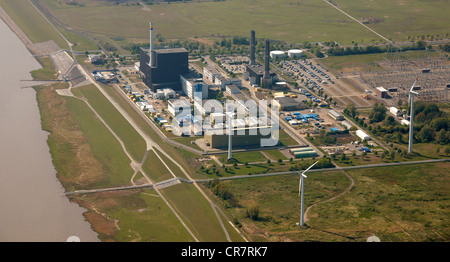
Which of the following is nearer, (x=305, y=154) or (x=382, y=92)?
(x=305, y=154)

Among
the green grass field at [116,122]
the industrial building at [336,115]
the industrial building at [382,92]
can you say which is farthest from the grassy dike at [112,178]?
the industrial building at [382,92]

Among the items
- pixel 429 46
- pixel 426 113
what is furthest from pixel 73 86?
pixel 429 46

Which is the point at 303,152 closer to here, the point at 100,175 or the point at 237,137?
the point at 237,137

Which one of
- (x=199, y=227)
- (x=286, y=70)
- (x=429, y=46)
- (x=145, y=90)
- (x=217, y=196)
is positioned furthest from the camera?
(x=429, y=46)

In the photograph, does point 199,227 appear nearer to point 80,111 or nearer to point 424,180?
point 424,180

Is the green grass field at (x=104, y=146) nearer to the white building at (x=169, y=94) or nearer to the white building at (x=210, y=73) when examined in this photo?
the white building at (x=169, y=94)

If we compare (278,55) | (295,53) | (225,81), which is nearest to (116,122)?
(225,81)
